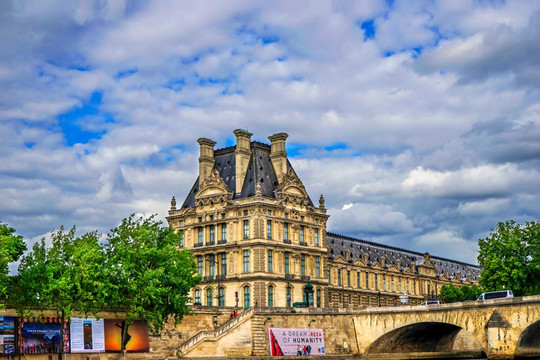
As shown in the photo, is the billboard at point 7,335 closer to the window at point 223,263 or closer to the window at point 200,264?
the window at point 223,263

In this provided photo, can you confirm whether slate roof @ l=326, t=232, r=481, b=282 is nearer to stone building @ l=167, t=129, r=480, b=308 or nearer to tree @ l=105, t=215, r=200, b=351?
stone building @ l=167, t=129, r=480, b=308

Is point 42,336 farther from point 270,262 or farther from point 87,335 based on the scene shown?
point 270,262

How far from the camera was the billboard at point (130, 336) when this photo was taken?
77.6m

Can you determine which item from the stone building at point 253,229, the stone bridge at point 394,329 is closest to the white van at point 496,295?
the stone bridge at point 394,329

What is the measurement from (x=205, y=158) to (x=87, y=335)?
47111 mm

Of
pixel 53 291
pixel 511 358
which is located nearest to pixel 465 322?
pixel 511 358

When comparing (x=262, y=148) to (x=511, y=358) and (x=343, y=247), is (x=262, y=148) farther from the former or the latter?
(x=511, y=358)

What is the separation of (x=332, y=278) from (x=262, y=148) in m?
25.1

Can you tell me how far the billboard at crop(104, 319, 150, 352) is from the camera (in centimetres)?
7762

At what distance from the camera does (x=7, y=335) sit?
226 ft

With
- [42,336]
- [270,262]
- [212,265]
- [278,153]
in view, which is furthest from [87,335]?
[278,153]

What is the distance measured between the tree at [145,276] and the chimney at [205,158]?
36.2 meters

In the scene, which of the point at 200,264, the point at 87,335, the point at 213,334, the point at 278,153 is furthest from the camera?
the point at 278,153

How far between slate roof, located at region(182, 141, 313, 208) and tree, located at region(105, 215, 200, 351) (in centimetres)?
3263
